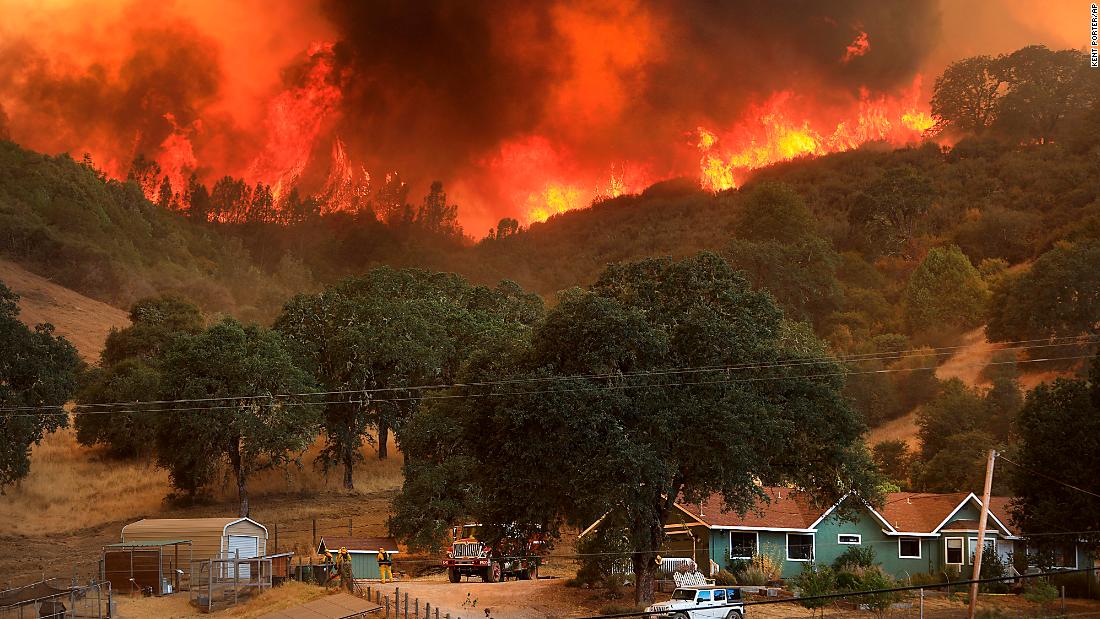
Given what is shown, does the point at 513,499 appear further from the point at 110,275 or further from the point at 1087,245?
the point at 110,275

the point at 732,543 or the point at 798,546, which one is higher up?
the point at 732,543

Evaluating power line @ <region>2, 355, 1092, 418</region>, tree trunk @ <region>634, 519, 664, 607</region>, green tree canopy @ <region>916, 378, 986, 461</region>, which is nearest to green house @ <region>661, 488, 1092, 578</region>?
power line @ <region>2, 355, 1092, 418</region>

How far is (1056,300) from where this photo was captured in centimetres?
11869

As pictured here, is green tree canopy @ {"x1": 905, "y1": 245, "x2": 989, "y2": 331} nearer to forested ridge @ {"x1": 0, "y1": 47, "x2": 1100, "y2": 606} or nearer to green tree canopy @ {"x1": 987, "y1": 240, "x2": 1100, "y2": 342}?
forested ridge @ {"x1": 0, "y1": 47, "x2": 1100, "y2": 606}

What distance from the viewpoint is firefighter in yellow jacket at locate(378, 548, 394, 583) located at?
67.2 metres

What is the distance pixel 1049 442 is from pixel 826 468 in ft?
54.8

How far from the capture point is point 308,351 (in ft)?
329

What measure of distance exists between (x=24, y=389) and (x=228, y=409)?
13.2 metres

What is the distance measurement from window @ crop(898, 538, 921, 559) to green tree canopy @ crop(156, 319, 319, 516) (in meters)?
41.8

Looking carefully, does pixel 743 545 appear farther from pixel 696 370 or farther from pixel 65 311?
pixel 65 311

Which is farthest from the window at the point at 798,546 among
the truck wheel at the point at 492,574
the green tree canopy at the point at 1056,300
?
the green tree canopy at the point at 1056,300

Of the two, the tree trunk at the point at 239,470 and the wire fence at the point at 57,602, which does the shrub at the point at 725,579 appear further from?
the tree trunk at the point at 239,470

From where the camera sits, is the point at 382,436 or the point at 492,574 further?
the point at 382,436

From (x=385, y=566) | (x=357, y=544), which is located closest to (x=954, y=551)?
(x=385, y=566)
